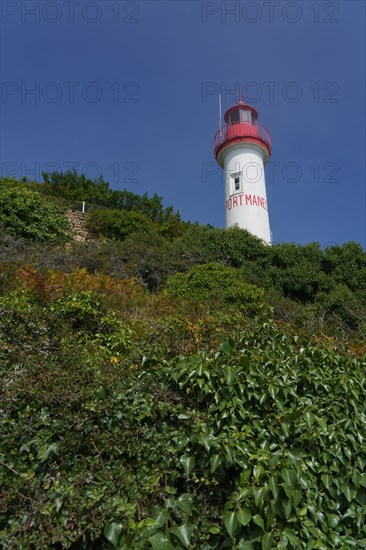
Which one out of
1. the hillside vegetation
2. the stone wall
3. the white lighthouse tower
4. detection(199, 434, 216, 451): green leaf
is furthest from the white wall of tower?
detection(199, 434, 216, 451): green leaf

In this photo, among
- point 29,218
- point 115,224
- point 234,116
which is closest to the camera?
point 29,218

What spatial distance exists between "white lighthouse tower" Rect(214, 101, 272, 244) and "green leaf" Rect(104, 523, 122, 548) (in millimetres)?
14579

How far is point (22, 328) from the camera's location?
326cm

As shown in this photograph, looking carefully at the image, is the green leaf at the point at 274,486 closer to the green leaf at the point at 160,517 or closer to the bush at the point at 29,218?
the green leaf at the point at 160,517

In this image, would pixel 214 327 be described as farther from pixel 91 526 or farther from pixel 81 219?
pixel 81 219

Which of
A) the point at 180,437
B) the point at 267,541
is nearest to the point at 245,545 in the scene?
the point at 267,541

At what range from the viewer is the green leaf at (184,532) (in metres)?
1.89

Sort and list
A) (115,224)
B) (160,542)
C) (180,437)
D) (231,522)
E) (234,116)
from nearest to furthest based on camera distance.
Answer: (160,542), (231,522), (180,437), (115,224), (234,116)

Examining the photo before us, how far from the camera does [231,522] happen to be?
6.37 ft

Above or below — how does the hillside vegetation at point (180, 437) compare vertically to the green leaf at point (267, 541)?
above

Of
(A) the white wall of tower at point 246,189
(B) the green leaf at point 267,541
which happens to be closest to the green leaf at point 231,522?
(B) the green leaf at point 267,541

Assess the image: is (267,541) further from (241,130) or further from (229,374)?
(241,130)

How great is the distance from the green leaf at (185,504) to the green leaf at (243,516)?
0.80 feet

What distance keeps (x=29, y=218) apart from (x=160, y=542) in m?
10.8
